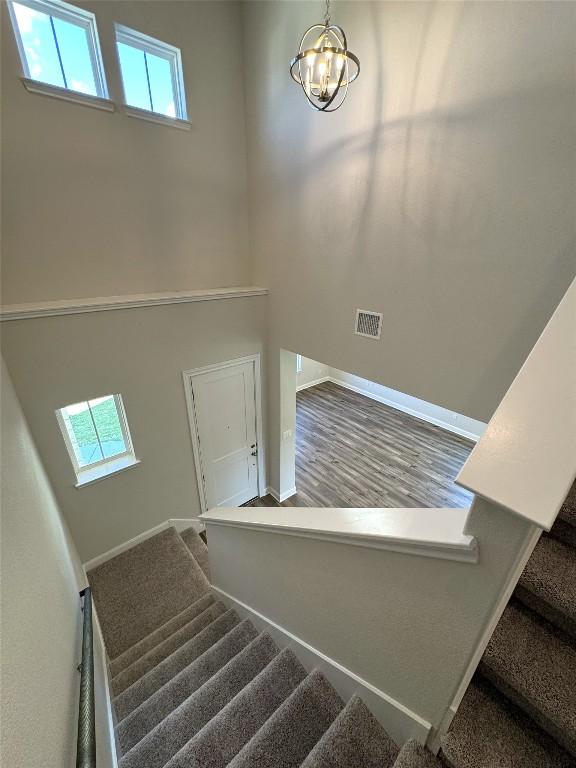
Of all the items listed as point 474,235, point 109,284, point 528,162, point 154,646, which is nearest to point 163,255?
point 109,284

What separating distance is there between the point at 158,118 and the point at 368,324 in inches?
113

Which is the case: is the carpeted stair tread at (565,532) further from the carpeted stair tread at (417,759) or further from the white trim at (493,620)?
the carpeted stair tread at (417,759)

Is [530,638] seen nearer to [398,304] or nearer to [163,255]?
[398,304]

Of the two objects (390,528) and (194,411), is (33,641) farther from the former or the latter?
(194,411)

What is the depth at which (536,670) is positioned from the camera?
3.51 ft

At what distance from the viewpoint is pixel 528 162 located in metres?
1.81

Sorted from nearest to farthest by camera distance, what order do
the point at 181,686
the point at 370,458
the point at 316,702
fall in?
the point at 316,702, the point at 181,686, the point at 370,458

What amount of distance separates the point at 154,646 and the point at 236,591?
93 centimetres

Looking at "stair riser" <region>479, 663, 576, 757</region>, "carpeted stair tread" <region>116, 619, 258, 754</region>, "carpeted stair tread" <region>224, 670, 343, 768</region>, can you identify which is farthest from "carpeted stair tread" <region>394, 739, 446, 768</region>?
"carpeted stair tread" <region>116, 619, 258, 754</region>

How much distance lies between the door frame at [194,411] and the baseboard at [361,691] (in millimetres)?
2232

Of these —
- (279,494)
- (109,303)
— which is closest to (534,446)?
(109,303)

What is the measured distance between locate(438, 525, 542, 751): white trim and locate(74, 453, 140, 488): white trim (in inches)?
127

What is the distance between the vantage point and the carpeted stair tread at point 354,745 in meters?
1.25

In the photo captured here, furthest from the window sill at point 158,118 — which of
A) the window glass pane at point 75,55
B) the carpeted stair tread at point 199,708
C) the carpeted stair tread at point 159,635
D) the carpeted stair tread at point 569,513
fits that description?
the carpeted stair tread at point 159,635
